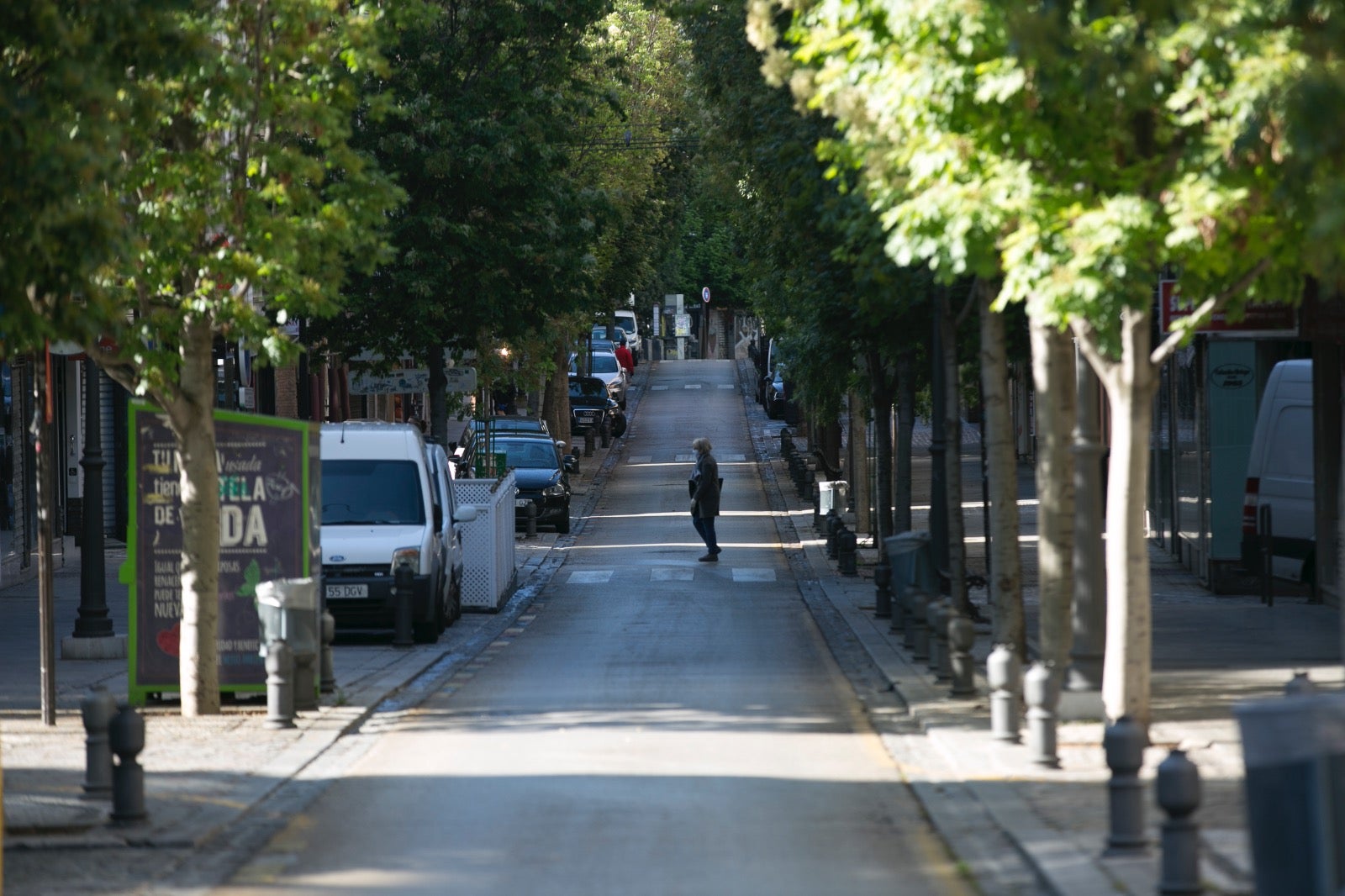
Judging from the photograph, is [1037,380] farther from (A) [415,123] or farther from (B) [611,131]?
(B) [611,131]

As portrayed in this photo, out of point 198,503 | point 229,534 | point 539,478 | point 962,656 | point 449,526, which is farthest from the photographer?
point 539,478

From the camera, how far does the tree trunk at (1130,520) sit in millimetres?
→ 10961

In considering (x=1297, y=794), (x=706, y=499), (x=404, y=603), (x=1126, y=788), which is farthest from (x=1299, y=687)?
(x=706, y=499)

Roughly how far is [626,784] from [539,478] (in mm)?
26560

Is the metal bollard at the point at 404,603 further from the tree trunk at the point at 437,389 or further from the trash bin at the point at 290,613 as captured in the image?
the tree trunk at the point at 437,389

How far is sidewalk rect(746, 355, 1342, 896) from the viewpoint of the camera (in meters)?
8.14

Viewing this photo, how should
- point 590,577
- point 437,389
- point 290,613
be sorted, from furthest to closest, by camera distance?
point 437,389 → point 590,577 → point 290,613

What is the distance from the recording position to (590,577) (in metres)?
28.0

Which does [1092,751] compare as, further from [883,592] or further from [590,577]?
[590,577]

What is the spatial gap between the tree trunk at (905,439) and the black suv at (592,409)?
32.2 meters

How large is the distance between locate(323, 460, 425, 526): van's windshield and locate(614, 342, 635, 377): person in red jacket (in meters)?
53.6

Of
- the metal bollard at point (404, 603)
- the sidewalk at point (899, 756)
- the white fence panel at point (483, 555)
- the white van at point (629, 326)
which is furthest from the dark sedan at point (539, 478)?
the white van at point (629, 326)

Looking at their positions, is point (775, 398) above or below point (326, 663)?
above

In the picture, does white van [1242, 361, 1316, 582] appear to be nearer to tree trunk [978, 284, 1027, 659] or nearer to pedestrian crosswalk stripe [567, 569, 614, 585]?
tree trunk [978, 284, 1027, 659]
